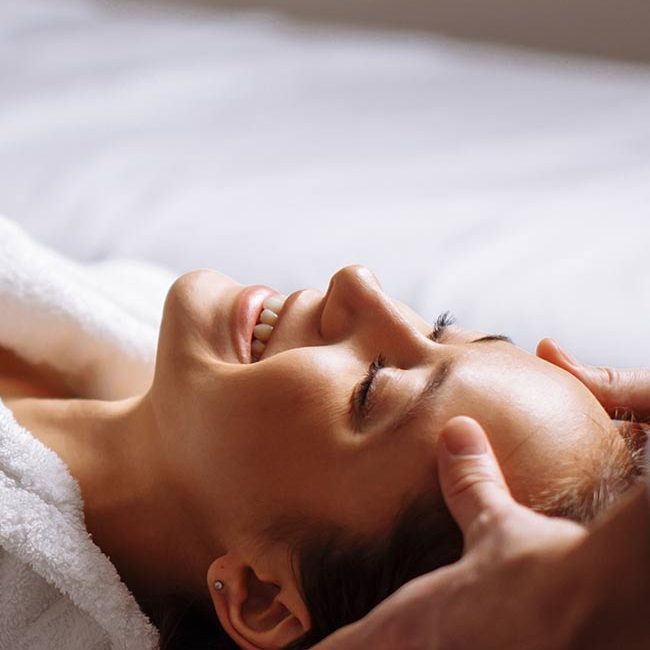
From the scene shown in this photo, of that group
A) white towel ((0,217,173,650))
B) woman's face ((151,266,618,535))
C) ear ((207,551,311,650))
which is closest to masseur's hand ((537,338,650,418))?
woman's face ((151,266,618,535))

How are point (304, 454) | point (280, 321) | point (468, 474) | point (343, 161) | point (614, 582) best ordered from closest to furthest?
1. point (614, 582)
2. point (468, 474)
3. point (304, 454)
4. point (280, 321)
5. point (343, 161)

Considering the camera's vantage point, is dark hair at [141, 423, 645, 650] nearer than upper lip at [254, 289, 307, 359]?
Yes

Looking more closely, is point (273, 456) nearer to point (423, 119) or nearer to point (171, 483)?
point (171, 483)

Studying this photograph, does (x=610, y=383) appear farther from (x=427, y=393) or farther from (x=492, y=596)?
(x=492, y=596)

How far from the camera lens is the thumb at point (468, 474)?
2.85ft

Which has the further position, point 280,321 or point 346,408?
point 280,321

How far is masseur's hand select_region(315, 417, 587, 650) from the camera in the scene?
0.77m

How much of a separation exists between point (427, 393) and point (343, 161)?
942mm

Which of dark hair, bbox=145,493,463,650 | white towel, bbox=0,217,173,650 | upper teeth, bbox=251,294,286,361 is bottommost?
white towel, bbox=0,217,173,650

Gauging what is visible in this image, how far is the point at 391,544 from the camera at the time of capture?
3.14 feet

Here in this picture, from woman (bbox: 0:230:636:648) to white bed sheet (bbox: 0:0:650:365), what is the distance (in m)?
0.42

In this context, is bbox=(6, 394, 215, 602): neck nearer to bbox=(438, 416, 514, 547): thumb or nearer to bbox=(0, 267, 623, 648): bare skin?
bbox=(0, 267, 623, 648): bare skin

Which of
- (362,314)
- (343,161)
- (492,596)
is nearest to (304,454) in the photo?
(362,314)

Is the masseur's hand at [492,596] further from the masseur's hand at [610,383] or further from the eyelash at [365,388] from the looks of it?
the masseur's hand at [610,383]
